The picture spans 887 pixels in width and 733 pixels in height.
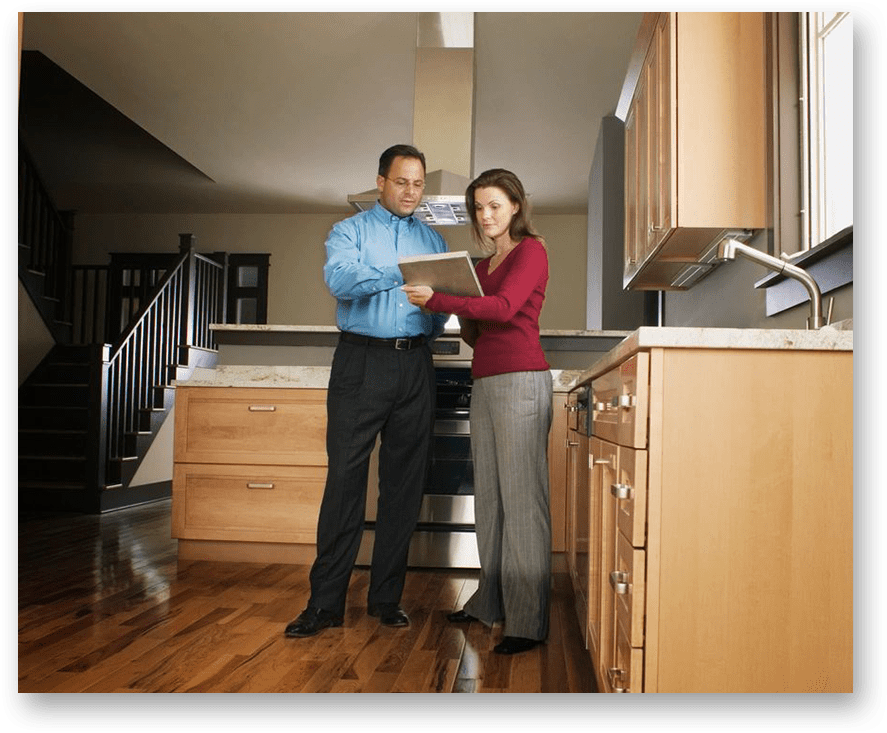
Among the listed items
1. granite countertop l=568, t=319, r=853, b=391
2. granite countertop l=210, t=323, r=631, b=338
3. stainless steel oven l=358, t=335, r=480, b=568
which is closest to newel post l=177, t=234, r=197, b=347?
granite countertop l=210, t=323, r=631, b=338

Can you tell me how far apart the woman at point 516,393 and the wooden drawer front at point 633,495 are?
72 cm

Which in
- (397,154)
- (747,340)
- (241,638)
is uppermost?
(397,154)

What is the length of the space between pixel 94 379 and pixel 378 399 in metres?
3.59

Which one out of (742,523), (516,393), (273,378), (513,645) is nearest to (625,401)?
(742,523)

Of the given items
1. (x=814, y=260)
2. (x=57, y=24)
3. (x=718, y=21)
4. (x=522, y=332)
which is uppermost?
(x=57, y=24)

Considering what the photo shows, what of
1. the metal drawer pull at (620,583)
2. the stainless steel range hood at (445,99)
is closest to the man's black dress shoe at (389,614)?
the metal drawer pull at (620,583)

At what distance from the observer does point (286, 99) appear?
19.4ft

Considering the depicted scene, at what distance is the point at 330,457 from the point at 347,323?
410 mm

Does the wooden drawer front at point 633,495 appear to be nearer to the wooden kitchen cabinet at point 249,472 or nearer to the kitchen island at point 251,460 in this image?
the kitchen island at point 251,460

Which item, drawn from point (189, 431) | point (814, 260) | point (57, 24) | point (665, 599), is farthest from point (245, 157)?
point (665, 599)

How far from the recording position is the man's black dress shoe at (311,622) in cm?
247

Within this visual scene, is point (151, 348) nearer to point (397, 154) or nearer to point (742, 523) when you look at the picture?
point (397, 154)

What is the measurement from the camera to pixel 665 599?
1469mm
